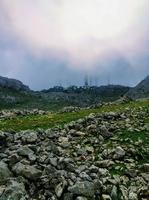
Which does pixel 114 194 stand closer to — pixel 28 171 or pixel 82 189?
pixel 82 189

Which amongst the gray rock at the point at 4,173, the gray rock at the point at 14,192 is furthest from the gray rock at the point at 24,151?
the gray rock at the point at 14,192

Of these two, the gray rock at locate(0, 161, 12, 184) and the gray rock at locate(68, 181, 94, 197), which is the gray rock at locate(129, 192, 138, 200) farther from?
the gray rock at locate(0, 161, 12, 184)

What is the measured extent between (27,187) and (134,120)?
55.4 ft

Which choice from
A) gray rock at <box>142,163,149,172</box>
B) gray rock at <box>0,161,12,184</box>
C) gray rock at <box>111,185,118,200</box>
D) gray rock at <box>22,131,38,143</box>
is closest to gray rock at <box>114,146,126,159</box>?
gray rock at <box>142,163,149,172</box>

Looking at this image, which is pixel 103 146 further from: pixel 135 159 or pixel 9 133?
Result: pixel 9 133

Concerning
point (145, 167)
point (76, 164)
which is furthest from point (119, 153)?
point (76, 164)

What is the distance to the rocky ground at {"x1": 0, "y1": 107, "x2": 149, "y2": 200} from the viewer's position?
80.6 ft

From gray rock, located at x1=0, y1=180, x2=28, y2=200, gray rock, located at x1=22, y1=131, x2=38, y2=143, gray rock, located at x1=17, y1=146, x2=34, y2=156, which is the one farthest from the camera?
gray rock, located at x1=22, y1=131, x2=38, y2=143

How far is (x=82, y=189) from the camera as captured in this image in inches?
961

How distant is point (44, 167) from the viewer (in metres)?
26.1

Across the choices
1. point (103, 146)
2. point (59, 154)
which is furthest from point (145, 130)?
point (59, 154)

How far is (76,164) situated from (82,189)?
12.8 ft

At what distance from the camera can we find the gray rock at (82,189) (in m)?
24.3

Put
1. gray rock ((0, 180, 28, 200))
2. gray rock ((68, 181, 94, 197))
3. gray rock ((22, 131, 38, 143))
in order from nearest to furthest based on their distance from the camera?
gray rock ((0, 180, 28, 200)), gray rock ((68, 181, 94, 197)), gray rock ((22, 131, 38, 143))
